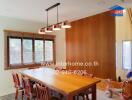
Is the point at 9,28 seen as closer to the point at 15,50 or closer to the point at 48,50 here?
the point at 15,50

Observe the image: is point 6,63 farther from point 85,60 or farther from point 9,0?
point 85,60

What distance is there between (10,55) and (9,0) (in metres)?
2.30

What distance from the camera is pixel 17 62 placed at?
201 inches

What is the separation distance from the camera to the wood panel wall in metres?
5.07

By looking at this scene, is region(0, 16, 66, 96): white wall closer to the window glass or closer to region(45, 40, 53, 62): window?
the window glass

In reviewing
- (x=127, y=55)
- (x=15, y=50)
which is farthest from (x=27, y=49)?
(x=127, y=55)

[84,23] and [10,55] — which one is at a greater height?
[84,23]

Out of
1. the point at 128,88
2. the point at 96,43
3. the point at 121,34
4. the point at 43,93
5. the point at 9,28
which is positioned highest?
the point at 9,28

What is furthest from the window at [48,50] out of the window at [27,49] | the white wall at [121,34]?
the white wall at [121,34]

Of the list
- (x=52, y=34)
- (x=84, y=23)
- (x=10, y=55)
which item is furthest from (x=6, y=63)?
(x=84, y=23)

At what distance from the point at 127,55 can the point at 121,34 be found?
93cm

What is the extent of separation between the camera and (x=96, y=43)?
550 cm

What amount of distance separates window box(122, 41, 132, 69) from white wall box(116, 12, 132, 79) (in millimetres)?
205

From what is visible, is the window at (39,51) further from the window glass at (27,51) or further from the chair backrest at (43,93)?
the chair backrest at (43,93)
